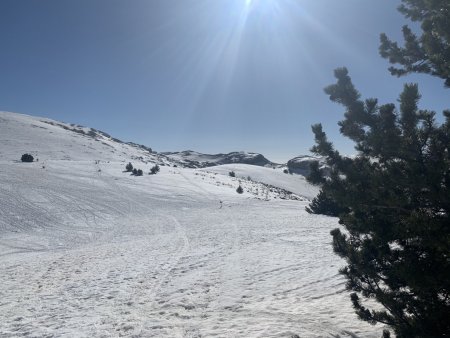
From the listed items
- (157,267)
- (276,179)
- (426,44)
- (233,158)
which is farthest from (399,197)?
(233,158)

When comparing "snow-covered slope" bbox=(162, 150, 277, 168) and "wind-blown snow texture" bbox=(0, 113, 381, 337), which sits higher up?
"snow-covered slope" bbox=(162, 150, 277, 168)

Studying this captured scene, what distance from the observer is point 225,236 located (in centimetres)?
1820

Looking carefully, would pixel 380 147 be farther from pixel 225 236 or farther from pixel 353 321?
pixel 225 236

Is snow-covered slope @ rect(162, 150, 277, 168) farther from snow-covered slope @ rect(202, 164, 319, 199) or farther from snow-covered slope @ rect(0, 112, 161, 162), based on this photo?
snow-covered slope @ rect(202, 164, 319, 199)

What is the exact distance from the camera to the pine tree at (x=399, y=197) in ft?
13.7

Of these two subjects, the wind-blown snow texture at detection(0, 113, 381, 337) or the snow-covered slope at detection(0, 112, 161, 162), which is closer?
the wind-blown snow texture at detection(0, 113, 381, 337)

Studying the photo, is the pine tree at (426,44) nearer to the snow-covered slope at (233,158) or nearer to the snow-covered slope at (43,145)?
the snow-covered slope at (43,145)

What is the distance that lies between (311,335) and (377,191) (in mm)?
3595

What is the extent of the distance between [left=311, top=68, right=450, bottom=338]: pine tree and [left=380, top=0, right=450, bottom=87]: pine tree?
0.82 m

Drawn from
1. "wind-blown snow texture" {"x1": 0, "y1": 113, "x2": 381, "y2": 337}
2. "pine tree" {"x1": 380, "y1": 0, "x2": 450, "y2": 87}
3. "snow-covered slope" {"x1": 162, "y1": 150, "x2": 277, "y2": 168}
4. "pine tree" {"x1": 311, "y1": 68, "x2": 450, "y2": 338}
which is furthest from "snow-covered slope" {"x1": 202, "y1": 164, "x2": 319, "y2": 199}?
"snow-covered slope" {"x1": 162, "y1": 150, "x2": 277, "y2": 168}

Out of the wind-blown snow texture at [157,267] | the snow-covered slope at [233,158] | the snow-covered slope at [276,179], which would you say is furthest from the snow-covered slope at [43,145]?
the snow-covered slope at [233,158]

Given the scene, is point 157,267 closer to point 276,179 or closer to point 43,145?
point 276,179

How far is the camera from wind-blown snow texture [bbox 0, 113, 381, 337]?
7.44 m

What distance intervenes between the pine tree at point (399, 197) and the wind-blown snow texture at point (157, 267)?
2273 mm
